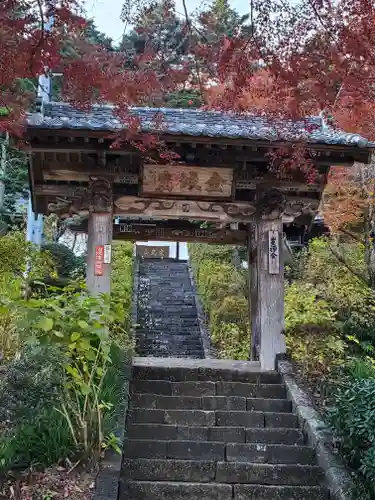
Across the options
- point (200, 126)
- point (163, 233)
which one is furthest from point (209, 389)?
point (200, 126)

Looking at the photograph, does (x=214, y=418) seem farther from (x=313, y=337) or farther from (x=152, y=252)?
(x=152, y=252)

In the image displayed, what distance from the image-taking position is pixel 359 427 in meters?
5.39

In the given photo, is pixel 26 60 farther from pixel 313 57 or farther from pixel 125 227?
pixel 125 227

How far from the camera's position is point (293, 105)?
5.43m

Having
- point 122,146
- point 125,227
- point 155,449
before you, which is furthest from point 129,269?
point 155,449

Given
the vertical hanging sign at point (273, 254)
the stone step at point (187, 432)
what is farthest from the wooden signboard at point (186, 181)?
the stone step at point (187, 432)

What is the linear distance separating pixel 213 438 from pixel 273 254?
3.32 meters

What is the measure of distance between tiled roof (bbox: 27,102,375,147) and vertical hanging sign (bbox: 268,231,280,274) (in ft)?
5.79

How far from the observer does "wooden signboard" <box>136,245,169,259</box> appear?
2619 centimetres

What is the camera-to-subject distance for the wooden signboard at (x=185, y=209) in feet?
30.3

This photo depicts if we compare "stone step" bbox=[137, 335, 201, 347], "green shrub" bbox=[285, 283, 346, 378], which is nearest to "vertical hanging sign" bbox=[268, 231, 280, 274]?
"green shrub" bbox=[285, 283, 346, 378]

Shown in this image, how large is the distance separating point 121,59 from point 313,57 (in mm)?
1645

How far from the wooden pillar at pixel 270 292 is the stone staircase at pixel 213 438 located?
16.1 inches

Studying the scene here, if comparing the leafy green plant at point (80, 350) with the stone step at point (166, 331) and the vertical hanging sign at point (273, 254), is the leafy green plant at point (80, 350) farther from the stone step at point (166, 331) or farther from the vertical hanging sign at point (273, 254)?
the stone step at point (166, 331)
